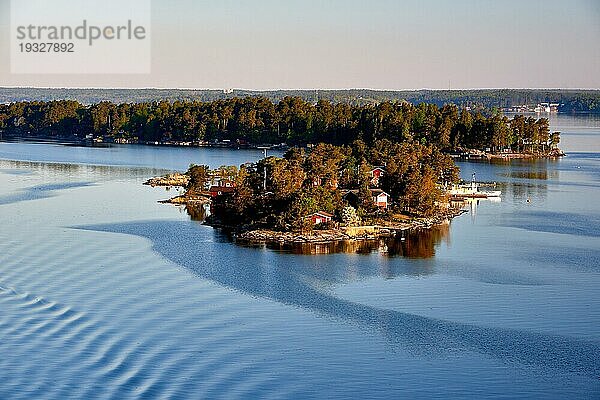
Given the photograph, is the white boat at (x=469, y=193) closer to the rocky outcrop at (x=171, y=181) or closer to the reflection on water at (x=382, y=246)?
the reflection on water at (x=382, y=246)

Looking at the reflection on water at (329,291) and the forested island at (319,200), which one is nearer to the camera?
the reflection on water at (329,291)

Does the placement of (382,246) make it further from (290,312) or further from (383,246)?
(290,312)

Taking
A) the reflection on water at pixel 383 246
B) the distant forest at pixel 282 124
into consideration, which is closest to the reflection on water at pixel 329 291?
the reflection on water at pixel 383 246

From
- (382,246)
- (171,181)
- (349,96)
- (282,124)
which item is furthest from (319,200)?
(349,96)

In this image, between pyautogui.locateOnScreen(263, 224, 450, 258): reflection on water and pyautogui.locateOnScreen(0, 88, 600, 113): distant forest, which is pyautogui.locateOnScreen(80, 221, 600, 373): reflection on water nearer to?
pyautogui.locateOnScreen(263, 224, 450, 258): reflection on water

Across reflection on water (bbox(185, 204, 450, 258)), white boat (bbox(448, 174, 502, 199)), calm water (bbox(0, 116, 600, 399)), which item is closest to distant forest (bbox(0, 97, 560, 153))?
white boat (bbox(448, 174, 502, 199))
